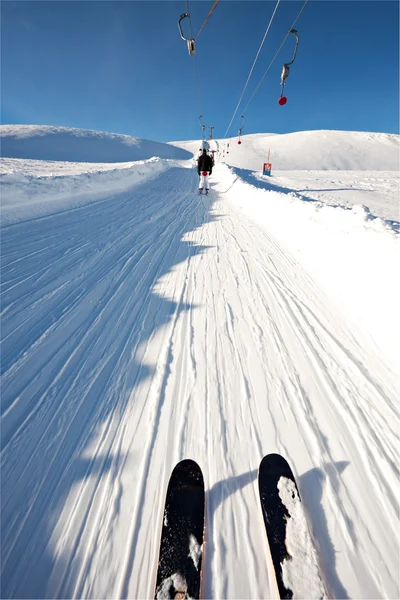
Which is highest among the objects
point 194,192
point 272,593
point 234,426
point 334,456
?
point 194,192

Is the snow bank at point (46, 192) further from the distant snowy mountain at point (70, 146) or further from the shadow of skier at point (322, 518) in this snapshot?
the distant snowy mountain at point (70, 146)

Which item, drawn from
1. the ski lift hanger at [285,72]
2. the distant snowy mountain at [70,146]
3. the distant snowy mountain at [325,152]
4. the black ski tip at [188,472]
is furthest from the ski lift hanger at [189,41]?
the distant snowy mountain at [70,146]

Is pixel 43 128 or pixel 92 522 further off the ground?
pixel 43 128

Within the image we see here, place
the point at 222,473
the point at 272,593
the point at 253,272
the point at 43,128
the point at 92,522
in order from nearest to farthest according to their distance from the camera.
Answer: the point at 272,593
the point at 92,522
the point at 222,473
the point at 253,272
the point at 43,128

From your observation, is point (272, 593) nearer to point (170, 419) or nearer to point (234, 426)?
point (234, 426)

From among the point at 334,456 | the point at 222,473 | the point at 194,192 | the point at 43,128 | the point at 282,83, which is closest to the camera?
the point at 222,473

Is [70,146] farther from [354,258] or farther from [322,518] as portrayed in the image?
[322,518]

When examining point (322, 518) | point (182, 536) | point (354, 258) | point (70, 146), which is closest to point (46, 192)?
point (354, 258)

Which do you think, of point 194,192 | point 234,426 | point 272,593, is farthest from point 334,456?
point 194,192

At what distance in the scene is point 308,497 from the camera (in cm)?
171

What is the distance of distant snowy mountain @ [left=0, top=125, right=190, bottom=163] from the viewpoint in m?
46.7

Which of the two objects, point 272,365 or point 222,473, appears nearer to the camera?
point 222,473

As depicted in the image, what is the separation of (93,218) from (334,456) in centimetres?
833

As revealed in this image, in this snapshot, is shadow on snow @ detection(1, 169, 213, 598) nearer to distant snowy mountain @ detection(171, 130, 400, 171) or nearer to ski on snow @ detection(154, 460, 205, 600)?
ski on snow @ detection(154, 460, 205, 600)
